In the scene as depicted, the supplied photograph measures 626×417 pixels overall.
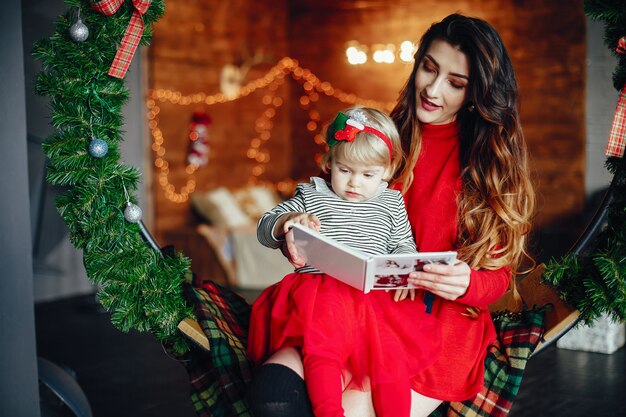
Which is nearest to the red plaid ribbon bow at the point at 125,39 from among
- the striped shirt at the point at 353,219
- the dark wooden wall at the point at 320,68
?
the striped shirt at the point at 353,219

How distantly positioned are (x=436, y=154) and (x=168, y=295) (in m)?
0.82

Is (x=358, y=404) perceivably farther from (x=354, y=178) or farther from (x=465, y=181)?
(x=465, y=181)

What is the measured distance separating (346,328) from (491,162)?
0.61m

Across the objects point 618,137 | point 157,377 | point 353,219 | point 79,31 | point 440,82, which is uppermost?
point 79,31

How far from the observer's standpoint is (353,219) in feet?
5.98

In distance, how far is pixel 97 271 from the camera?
5.88 ft

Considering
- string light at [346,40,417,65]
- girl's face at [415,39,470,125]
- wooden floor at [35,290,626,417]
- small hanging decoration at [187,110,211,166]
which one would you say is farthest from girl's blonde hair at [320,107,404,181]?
string light at [346,40,417,65]

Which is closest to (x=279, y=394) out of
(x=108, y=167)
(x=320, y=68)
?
(x=108, y=167)

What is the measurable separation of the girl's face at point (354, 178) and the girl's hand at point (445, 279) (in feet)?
0.94

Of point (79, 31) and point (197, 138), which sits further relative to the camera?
point (197, 138)

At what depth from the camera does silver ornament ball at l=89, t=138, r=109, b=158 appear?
1787 millimetres

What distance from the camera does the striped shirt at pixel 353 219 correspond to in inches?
71.3

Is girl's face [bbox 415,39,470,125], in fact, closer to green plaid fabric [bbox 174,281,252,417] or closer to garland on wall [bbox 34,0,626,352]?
garland on wall [bbox 34,0,626,352]

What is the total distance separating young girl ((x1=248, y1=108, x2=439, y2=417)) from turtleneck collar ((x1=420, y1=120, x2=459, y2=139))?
19 cm
